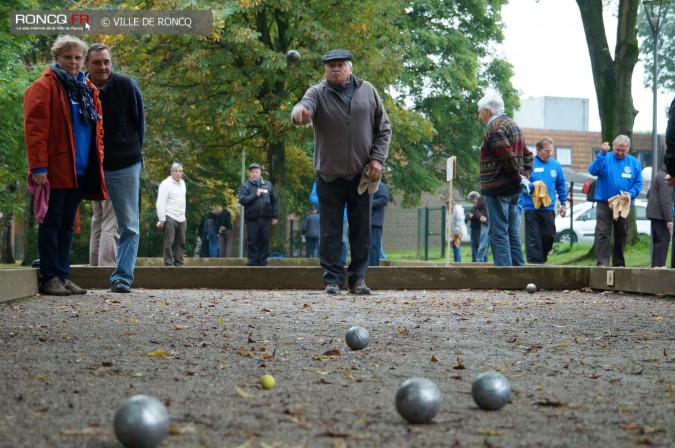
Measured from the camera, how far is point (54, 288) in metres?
8.98

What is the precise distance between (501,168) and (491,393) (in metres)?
8.02

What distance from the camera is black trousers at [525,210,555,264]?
1389 cm

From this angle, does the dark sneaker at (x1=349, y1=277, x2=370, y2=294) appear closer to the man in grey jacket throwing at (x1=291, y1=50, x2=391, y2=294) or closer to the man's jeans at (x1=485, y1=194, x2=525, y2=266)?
the man in grey jacket throwing at (x1=291, y1=50, x2=391, y2=294)

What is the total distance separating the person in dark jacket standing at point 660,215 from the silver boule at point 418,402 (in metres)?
11.7

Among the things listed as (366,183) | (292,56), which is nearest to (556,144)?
(292,56)

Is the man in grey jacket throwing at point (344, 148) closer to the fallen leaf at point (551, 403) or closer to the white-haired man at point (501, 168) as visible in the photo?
the white-haired man at point (501, 168)

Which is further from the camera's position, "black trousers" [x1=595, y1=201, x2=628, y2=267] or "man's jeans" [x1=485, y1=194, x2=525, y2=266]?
"black trousers" [x1=595, y1=201, x2=628, y2=267]

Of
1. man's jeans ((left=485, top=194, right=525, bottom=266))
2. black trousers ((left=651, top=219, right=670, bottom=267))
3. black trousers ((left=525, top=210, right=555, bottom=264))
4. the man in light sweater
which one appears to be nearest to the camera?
man's jeans ((left=485, top=194, right=525, bottom=266))

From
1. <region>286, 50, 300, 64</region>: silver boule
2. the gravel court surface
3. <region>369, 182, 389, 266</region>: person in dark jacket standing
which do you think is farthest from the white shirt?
the gravel court surface

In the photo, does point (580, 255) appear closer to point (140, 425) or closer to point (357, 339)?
point (357, 339)

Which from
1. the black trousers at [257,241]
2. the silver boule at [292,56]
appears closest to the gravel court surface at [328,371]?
the black trousers at [257,241]

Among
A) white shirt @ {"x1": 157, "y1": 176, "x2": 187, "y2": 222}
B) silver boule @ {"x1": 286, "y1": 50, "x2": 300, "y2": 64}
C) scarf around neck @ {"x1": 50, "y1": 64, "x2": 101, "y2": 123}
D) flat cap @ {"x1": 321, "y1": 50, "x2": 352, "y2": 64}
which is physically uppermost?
silver boule @ {"x1": 286, "y1": 50, "x2": 300, "y2": 64}

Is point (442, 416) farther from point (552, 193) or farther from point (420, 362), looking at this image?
point (552, 193)

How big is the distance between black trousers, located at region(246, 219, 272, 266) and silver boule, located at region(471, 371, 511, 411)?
526 inches
